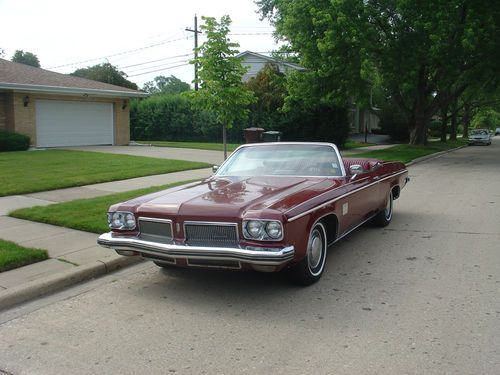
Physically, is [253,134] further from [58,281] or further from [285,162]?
[58,281]

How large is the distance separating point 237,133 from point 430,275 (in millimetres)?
26149

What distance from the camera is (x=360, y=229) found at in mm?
7629

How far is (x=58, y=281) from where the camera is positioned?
5.09 m

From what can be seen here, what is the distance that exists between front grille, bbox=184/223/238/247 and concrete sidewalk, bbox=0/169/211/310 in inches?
61.7

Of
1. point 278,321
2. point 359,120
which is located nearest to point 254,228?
point 278,321

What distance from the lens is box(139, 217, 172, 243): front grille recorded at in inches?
183

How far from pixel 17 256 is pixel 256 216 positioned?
3.04 m

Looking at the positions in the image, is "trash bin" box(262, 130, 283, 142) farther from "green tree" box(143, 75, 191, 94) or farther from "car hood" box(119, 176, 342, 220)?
"green tree" box(143, 75, 191, 94)

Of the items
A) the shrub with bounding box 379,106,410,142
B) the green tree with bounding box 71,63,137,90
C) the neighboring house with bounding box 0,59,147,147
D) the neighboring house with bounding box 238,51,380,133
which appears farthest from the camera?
the green tree with bounding box 71,63,137,90

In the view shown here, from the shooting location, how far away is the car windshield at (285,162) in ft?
20.1

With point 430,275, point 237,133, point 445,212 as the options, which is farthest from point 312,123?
point 430,275

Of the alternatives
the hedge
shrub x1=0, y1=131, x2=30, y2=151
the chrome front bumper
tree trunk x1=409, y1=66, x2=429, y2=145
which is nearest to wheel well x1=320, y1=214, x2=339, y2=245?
the chrome front bumper

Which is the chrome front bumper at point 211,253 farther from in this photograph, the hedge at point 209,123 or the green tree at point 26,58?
the green tree at point 26,58

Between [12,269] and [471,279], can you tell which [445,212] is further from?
[12,269]
